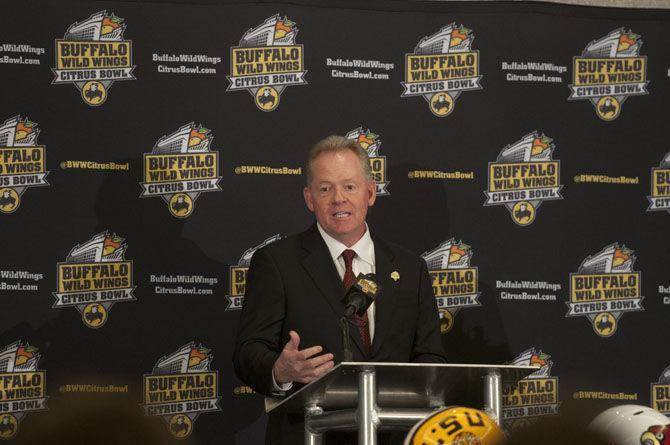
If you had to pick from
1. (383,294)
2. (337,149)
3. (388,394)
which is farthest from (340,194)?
(388,394)

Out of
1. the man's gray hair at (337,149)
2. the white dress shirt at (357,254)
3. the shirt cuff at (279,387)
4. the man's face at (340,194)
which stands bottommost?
the shirt cuff at (279,387)

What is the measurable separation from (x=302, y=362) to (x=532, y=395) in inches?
103

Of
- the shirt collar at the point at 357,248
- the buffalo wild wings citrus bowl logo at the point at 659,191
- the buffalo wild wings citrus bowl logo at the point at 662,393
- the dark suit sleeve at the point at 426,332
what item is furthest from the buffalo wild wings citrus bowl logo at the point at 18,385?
the buffalo wild wings citrus bowl logo at the point at 659,191

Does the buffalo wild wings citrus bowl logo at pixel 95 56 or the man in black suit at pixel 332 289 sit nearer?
the man in black suit at pixel 332 289

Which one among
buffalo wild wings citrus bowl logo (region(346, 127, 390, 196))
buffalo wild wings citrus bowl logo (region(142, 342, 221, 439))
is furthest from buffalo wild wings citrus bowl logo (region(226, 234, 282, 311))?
buffalo wild wings citrus bowl logo (region(346, 127, 390, 196))

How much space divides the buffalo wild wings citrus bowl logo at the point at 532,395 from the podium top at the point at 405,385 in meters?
1.96

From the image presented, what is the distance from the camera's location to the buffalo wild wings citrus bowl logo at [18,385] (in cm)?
495

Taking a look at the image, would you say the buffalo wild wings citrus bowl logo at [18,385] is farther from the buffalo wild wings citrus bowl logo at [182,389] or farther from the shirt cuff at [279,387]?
the shirt cuff at [279,387]

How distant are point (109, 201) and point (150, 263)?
394mm

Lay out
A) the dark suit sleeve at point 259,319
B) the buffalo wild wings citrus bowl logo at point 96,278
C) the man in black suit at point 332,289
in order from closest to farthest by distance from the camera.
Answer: the dark suit sleeve at point 259,319 < the man in black suit at point 332,289 < the buffalo wild wings citrus bowl logo at point 96,278

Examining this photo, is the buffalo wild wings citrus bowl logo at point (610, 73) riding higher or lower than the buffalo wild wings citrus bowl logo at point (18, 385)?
higher

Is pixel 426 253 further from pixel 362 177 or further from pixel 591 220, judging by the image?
pixel 362 177

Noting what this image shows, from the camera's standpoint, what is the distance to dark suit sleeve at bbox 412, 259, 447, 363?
3949mm

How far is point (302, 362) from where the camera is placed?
10.0 ft
